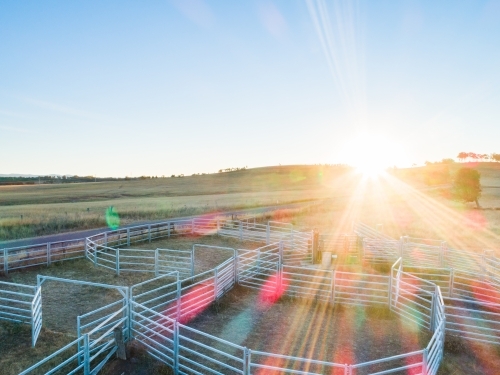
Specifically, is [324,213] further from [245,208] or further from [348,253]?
[348,253]

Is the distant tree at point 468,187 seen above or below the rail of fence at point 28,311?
above

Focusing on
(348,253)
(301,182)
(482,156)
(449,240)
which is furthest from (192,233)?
(482,156)

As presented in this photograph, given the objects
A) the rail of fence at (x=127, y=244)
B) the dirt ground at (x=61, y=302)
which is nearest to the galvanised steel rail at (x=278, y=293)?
the dirt ground at (x=61, y=302)

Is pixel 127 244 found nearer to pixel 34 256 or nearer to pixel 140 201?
pixel 34 256

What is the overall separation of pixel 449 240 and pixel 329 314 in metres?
16.4

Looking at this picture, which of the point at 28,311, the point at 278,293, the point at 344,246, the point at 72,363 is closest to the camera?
the point at 72,363

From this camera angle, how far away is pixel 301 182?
317 ft

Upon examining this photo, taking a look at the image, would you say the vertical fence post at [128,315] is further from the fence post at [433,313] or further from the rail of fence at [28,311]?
the fence post at [433,313]

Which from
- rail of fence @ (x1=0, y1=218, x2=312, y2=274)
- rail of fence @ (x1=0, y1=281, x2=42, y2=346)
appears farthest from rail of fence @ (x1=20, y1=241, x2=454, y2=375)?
rail of fence @ (x1=0, y1=218, x2=312, y2=274)

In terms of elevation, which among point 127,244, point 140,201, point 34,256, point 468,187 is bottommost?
point 127,244

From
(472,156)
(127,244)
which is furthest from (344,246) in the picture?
(472,156)

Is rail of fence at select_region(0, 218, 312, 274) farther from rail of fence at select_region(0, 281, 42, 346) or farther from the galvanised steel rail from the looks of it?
rail of fence at select_region(0, 281, 42, 346)

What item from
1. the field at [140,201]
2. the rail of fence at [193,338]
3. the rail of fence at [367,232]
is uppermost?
the field at [140,201]

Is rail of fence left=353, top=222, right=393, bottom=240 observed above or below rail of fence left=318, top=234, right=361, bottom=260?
above
